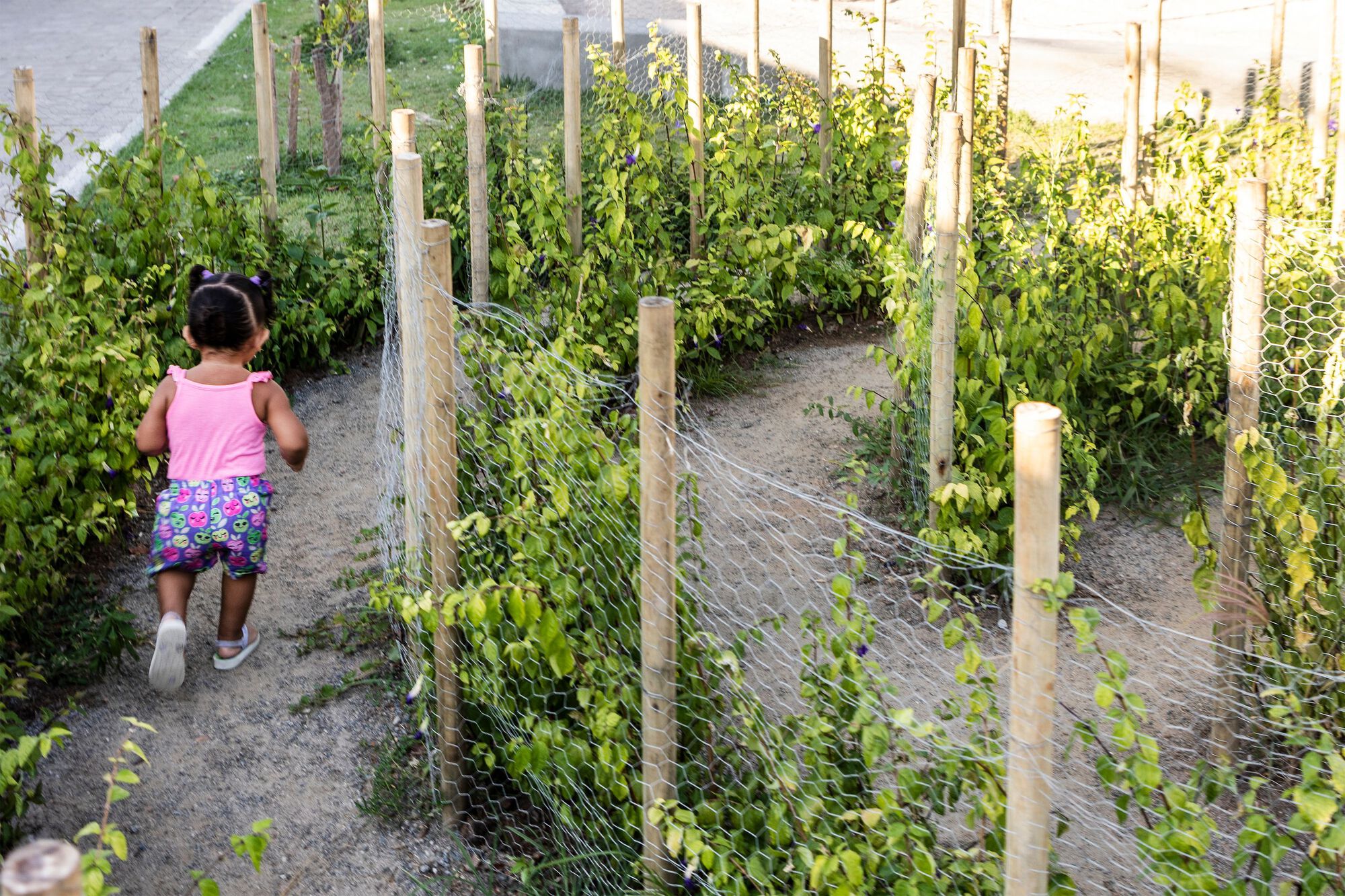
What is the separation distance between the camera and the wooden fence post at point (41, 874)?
110 cm

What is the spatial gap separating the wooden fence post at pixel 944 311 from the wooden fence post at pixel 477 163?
1749 millimetres

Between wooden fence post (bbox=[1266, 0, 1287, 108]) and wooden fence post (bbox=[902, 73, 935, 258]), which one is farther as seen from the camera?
wooden fence post (bbox=[1266, 0, 1287, 108])

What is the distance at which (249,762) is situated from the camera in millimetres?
3527

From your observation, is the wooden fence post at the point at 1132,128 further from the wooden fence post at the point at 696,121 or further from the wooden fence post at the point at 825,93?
the wooden fence post at the point at 696,121

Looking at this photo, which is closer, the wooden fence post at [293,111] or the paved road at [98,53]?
the wooden fence post at [293,111]

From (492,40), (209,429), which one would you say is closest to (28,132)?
(209,429)

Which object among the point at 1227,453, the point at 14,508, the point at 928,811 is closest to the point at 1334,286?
the point at 1227,453

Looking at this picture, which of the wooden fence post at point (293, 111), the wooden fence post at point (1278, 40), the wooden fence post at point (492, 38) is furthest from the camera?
the wooden fence post at point (293, 111)

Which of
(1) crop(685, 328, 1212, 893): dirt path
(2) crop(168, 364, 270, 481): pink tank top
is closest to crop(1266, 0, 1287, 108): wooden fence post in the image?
(1) crop(685, 328, 1212, 893): dirt path

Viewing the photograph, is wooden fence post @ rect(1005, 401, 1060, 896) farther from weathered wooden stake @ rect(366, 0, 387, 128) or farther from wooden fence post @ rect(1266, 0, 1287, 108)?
wooden fence post @ rect(1266, 0, 1287, 108)

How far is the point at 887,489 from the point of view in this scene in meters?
4.77

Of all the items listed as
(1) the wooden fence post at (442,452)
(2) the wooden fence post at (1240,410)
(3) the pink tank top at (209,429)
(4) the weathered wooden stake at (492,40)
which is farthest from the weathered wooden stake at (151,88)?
(2) the wooden fence post at (1240,410)

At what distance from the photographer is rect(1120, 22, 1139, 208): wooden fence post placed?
552cm

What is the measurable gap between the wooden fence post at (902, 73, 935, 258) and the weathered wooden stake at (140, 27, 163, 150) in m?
2.81
